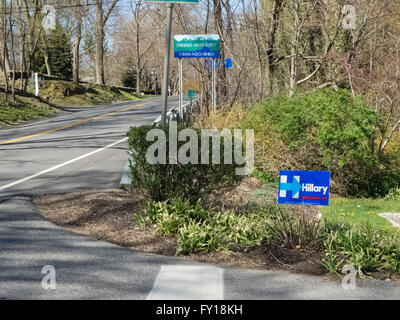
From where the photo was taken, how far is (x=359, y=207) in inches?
406

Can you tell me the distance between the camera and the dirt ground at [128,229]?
5.45 metres

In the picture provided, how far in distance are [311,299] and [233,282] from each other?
0.79 meters

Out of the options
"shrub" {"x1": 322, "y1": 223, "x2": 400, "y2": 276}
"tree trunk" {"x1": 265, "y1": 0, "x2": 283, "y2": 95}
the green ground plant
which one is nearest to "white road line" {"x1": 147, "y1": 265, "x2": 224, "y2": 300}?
the green ground plant

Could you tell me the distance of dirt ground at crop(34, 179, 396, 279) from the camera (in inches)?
215

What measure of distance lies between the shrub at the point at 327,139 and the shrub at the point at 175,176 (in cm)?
511

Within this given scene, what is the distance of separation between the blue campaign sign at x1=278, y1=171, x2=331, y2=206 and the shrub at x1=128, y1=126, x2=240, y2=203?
123 cm

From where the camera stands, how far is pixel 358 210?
9.87 meters

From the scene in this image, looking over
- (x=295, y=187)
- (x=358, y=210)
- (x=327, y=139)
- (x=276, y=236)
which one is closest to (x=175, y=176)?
(x=276, y=236)

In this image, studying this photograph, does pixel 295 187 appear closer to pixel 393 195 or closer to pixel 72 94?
pixel 393 195

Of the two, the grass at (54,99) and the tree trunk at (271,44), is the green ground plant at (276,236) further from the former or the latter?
the grass at (54,99)

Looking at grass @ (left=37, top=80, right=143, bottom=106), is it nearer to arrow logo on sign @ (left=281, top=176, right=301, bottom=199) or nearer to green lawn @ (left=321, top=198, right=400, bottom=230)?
green lawn @ (left=321, top=198, right=400, bottom=230)
